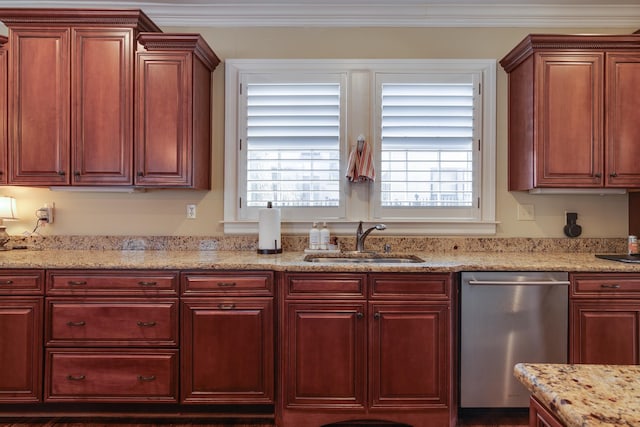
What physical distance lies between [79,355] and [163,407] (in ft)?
1.78

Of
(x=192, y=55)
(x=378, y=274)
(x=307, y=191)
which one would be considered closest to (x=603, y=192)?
(x=378, y=274)

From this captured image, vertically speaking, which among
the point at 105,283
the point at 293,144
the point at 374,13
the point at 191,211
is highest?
the point at 374,13

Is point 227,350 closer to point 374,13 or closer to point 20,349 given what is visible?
point 20,349

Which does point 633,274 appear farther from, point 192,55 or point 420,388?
point 192,55

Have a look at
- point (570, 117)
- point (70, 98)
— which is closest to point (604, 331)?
point (570, 117)

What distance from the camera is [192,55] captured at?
255 centimetres

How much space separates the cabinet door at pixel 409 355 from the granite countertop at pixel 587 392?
1259 millimetres

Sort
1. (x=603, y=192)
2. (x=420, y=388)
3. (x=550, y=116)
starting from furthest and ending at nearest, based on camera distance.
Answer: (x=603, y=192) → (x=550, y=116) → (x=420, y=388)

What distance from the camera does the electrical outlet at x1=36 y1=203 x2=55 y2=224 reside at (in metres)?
2.88

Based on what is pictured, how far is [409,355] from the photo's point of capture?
2166 millimetres

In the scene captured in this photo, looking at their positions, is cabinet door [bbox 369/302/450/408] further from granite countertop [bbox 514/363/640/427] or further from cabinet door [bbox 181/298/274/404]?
granite countertop [bbox 514/363/640/427]

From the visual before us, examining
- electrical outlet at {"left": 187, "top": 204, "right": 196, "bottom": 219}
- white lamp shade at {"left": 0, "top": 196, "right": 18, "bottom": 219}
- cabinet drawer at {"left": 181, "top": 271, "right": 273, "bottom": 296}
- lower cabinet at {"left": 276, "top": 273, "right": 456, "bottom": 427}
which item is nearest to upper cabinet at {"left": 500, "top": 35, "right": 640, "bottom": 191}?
lower cabinet at {"left": 276, "top": 273, "right": 456, "bottom": 427}

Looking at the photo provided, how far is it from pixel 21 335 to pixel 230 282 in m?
1.17

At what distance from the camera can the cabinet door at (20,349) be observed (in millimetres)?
2201
